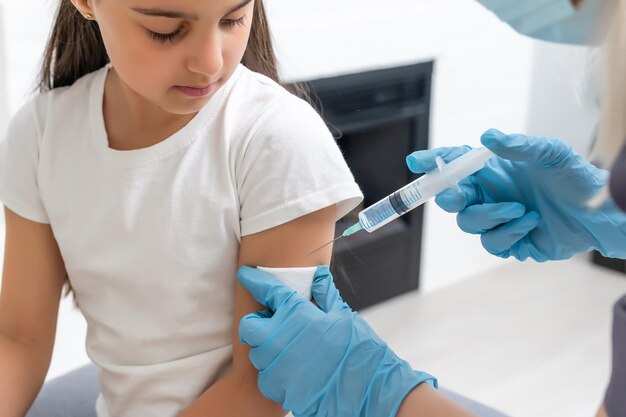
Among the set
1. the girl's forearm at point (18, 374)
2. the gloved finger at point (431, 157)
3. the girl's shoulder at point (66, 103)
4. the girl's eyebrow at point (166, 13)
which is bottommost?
the girl's forearm at point (18, 374)

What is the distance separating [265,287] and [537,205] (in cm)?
46

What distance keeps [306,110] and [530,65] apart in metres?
2.46

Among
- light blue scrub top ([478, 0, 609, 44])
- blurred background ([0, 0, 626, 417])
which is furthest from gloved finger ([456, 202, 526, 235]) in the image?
blurred background ([0, 0, 626, 417])

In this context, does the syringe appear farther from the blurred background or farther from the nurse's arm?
the blurred background

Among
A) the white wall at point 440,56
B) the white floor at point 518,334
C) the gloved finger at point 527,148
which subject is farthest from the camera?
the white floor at point 518,334

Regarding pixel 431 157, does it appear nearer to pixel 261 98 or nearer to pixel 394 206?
pixel 394 206

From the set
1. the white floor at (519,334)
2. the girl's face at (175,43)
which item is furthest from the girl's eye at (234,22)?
the white floor at (519,334)

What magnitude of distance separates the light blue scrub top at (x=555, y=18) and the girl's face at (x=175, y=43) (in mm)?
307

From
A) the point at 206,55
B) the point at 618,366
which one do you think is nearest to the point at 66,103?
the point at 206,55

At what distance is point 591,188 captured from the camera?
4.07 feet

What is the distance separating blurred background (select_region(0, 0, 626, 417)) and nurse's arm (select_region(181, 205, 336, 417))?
112cm

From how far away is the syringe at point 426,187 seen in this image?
114 cm

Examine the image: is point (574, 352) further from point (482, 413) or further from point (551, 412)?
point (482, 413)

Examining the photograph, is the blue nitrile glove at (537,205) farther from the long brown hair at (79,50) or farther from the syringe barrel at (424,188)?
the long brown hair at (79,50)
